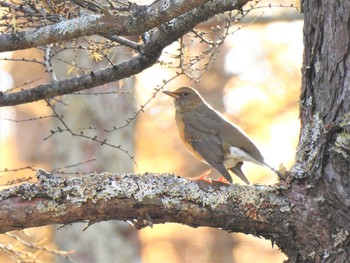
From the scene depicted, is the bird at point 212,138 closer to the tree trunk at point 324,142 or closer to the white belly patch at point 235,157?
the white belly patch at point 235,157

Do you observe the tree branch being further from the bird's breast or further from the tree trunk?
the bird's breast

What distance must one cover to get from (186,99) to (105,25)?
296 centimetres

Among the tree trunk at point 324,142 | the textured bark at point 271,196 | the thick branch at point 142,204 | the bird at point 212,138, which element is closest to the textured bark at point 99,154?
→ the bird at point 212,138

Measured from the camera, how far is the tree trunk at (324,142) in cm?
337

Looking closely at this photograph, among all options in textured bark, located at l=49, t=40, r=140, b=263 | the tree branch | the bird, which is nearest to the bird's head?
the bird

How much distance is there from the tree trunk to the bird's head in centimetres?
243

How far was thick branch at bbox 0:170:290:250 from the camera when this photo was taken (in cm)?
328

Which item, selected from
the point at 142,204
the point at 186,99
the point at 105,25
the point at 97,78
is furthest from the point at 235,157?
the point at 105,25

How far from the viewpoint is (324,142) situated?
348cm

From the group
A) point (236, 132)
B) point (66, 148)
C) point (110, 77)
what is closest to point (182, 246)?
point (66, 148)

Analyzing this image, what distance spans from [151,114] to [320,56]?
792cm

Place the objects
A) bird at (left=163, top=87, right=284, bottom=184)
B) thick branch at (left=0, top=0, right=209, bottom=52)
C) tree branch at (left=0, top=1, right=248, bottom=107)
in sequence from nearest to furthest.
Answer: thick branch at (left=0, top=0, right=209, bottom=52), tree branch at (left=0, top=1, right=248, bottom=107), bird at (left=163, top=87, right=284, bottom=184)

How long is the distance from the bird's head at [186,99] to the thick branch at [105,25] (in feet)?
9.07

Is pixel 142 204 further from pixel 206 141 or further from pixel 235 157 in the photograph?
pixel 206 141
